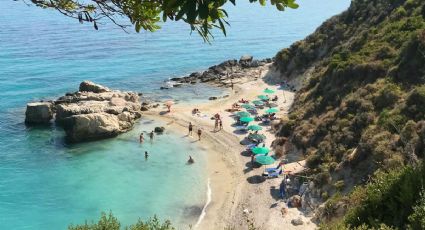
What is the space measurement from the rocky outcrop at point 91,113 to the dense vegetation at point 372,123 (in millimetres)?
19461

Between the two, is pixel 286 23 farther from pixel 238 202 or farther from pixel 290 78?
pixel 238 202

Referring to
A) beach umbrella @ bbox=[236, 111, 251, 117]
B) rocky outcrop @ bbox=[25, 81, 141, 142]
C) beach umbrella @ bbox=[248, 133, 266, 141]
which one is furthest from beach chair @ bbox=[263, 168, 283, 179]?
rocky outcrop @ bbox=[25, 81, 141, 142]

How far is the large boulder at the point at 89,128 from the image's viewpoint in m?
45.9

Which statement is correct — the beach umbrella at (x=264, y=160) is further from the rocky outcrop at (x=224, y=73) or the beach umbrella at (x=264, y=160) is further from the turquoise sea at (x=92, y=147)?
the rocky outcrop at (x=224, y=73)

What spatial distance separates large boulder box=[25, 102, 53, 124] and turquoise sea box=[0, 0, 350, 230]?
4.38 feet

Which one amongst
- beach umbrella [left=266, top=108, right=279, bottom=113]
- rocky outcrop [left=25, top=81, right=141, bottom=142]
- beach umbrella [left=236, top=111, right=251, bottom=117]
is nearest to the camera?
rocky outcrop [left=25, top=81, right=141, bottom=142]

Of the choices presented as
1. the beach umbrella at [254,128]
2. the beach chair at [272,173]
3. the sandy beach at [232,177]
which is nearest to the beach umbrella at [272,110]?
the sandy beach at [232,177]

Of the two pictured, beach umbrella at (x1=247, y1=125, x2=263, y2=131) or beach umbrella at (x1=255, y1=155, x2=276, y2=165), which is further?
beach umbrella at (x1=247, y1=125, x2=263, y2=131)

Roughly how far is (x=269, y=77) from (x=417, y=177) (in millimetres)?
57029

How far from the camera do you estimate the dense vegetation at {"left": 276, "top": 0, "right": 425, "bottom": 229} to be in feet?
48.1

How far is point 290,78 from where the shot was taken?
64.8 metres

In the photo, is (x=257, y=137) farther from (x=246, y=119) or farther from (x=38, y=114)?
(x=38, y=114)

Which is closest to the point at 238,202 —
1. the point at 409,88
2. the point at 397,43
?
the point at 409,88

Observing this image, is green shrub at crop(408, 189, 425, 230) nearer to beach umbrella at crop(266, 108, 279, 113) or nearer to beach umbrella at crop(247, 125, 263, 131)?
beach umbrella at crop(247, 125, 263, 131)
